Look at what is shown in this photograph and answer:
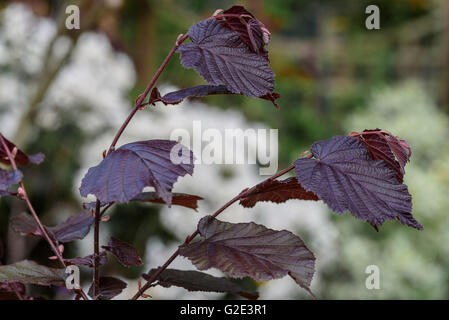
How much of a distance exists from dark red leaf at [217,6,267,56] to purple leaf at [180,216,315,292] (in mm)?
138

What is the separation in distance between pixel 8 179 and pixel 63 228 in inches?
3.1

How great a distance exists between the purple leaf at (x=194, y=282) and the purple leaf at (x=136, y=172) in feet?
0.41

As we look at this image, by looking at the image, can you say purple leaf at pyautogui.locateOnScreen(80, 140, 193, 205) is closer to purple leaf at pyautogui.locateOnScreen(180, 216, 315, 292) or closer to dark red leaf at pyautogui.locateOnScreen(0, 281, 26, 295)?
purple leaf at pyautogui.locateOnScreen(180, 216, 315, 292)

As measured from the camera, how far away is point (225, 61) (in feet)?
1.32

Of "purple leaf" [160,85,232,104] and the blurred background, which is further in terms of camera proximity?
the blurred background

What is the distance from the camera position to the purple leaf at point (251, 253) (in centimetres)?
37

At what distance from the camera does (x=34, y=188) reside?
5.82 feet

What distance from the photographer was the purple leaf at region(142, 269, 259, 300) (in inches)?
17.8

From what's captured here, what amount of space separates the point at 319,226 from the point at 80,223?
0.99m

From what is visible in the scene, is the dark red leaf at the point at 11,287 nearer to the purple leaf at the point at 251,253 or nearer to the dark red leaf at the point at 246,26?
the purple leaf at the point at 251,253

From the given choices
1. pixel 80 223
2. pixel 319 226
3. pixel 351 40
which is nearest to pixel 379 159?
pixel 80 223

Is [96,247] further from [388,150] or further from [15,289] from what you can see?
[388,150]

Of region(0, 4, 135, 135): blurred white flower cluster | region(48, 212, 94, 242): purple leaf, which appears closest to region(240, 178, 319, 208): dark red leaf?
region(48, 212, 94, 242): purple leaf

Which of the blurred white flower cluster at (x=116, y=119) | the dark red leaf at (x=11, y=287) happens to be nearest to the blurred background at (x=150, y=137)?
the blurred white flower cluster at (x=116, y=119)
